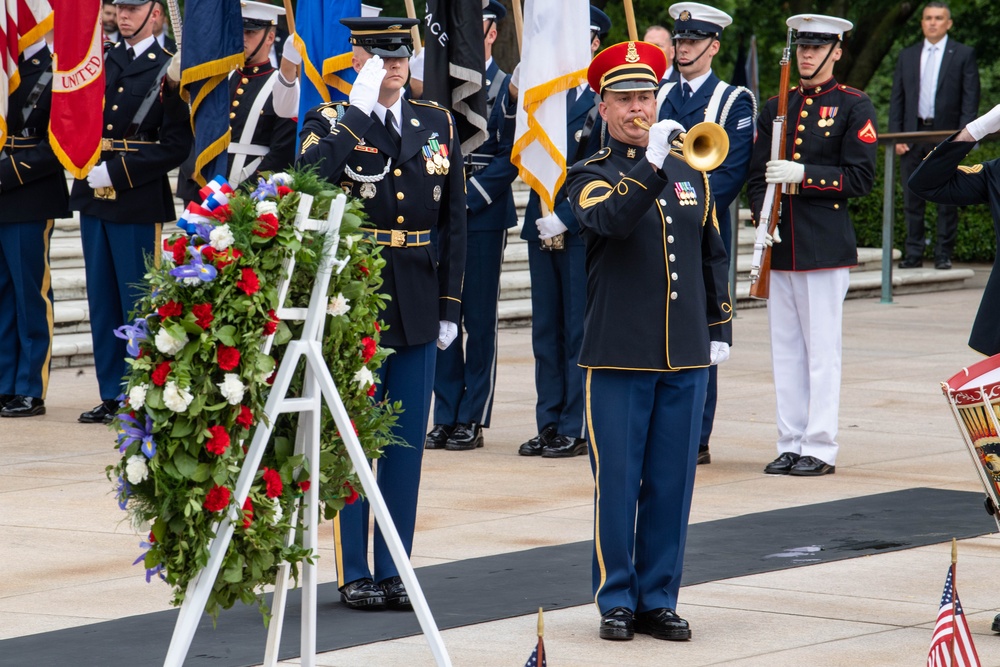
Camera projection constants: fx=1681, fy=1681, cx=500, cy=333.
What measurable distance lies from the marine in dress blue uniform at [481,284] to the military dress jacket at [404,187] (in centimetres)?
333

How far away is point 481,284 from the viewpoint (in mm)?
10031

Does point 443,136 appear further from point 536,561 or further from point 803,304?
point 803,304

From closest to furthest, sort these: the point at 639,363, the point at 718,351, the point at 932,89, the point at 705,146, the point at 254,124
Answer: the point at 705,146 → the point at 639,363 → the point at 718,351 → the point at 254,124 → the point at 932,89

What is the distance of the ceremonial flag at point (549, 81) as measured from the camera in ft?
28.8

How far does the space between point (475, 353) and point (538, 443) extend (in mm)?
679

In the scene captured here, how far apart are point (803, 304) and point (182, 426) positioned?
5285 mm

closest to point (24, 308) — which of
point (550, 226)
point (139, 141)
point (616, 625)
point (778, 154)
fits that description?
point (139, 141)

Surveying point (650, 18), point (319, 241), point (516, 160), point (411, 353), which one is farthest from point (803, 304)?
point (650, 18)

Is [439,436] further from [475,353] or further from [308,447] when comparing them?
[308,447]

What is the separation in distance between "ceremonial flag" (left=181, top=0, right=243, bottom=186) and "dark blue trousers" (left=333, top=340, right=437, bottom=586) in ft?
10.6

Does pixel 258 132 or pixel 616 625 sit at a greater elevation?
pixel 258 132

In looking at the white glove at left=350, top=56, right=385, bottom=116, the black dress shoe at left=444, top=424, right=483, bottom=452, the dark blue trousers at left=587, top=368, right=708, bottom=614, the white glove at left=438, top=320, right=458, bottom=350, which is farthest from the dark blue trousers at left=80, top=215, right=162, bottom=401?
the dark blue trousers at left=587, top=368, right=708, bottom=614

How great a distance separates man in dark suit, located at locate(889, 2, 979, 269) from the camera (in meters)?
18.3

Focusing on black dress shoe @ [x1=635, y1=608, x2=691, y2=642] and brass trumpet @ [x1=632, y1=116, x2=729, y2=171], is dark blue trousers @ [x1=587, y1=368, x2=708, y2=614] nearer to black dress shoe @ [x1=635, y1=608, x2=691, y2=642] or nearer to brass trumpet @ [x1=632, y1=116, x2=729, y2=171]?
black dress shoe @ [x1=635, y1=608, x2=691, y2=642]
